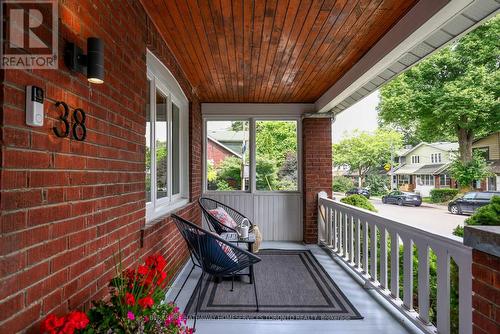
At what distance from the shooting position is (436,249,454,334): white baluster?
6.84 ft

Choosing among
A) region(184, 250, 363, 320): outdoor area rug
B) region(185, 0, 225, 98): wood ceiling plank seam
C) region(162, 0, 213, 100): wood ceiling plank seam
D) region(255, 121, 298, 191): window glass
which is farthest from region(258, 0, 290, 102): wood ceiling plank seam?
region(184, 250, 363, 320): outdoor area rug

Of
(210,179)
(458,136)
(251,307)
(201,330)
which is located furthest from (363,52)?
(210,179)

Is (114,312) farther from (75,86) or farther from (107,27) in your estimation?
(107,27)

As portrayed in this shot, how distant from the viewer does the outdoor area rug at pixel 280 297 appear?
9.12ft

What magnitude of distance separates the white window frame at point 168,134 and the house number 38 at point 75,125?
1423 mm

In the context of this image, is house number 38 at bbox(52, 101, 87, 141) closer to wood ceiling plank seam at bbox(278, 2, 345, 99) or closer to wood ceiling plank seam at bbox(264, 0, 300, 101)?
wood ceiling plank seam at bbox(264, 0, 300, 101)

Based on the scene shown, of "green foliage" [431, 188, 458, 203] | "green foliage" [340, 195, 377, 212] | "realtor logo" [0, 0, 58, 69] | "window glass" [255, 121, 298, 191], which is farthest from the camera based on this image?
"window glass" [255, 121, 298, 191]

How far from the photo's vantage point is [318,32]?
9.41 feet

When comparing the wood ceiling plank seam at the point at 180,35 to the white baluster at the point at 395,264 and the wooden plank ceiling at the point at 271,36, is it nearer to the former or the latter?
the wooden plank ceiling at the point at 271,36

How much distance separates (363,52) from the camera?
10.9ft

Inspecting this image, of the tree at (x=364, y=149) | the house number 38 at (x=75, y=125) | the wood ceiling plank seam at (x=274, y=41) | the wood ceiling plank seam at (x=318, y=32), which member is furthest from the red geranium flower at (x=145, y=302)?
the tree at (x=364, y=149)

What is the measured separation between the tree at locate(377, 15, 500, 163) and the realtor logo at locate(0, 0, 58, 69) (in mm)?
3751

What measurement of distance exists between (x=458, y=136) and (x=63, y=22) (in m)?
4.49

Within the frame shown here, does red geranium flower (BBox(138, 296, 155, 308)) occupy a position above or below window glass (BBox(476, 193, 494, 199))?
below
